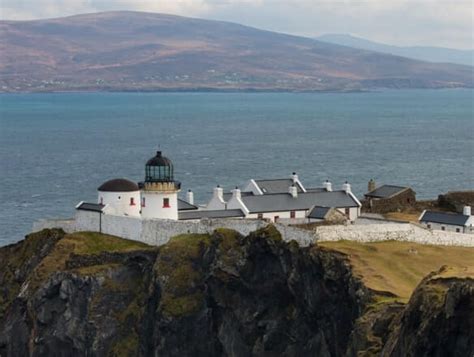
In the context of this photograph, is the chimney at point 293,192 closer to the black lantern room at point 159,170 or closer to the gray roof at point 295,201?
the gray roof at point 295,201

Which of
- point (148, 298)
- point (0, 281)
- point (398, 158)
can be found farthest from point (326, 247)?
point (398, 158)

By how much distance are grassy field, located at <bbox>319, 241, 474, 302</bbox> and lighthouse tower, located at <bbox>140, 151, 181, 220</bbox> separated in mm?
17398

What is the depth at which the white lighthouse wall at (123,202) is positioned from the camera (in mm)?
85750

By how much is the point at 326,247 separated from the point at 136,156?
416 ft

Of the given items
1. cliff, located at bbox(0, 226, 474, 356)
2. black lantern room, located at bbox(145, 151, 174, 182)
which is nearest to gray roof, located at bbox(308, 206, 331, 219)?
cliff, located at bbox(0, 226, 474, 356)

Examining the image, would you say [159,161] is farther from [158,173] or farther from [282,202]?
[282,202]

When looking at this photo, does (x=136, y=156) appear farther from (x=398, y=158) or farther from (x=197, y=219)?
(x=197, y=219)

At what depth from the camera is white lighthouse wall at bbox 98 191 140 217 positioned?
281ft

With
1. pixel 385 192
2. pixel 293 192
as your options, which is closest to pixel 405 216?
pixel 385 192

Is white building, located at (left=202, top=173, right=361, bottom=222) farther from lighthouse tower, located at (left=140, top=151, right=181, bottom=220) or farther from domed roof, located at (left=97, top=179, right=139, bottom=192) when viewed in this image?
domed roof, located at (left=97, top=179, right=139, bottom=192)

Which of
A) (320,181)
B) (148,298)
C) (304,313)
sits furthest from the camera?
(320,181)

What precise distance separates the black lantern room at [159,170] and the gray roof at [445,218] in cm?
1999

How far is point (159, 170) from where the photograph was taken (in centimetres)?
8469

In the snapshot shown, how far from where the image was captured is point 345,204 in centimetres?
8775
